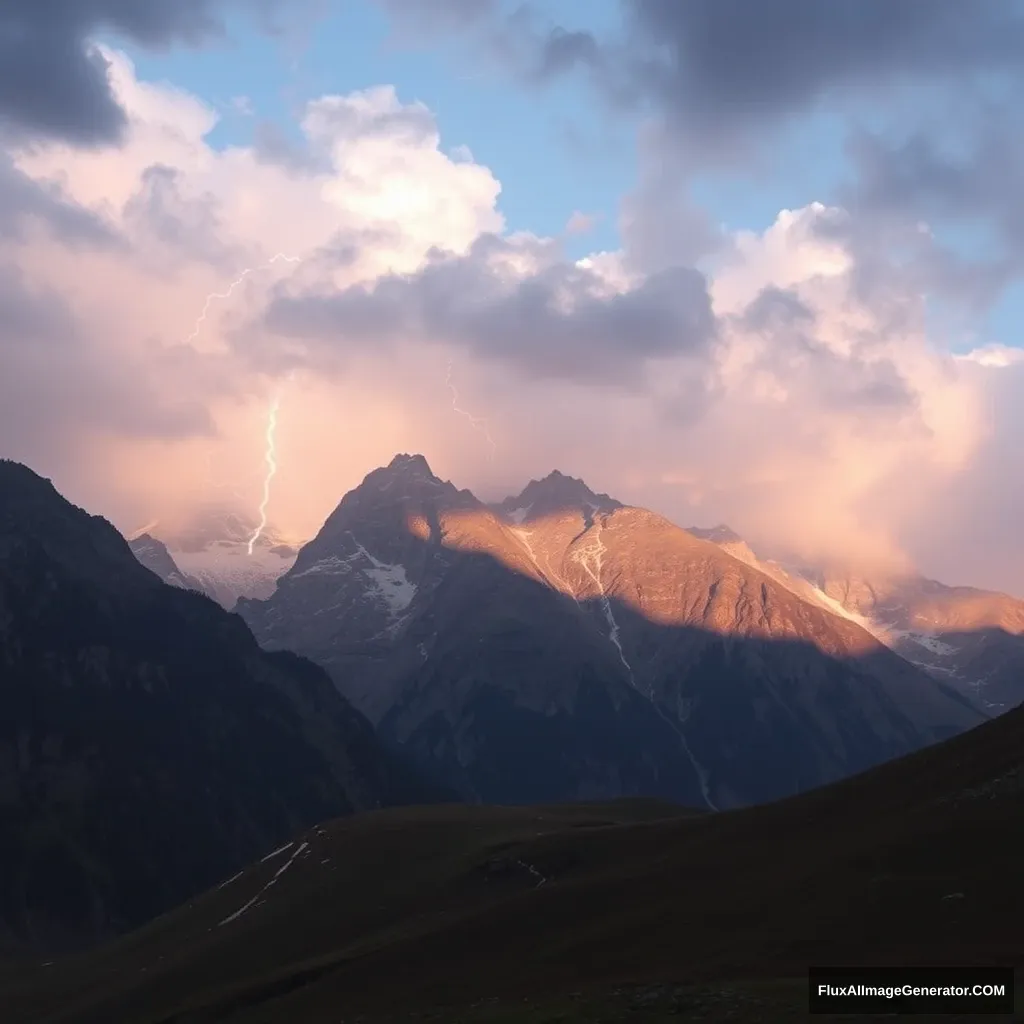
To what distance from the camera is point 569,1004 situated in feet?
254

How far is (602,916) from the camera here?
110188 millimetres

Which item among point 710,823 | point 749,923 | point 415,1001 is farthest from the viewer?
point 710,823

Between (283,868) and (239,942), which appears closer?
(239,942)

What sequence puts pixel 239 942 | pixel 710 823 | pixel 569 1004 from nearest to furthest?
1. pixel 569 1004
2. pixel 710 823
3. pixel 239 942

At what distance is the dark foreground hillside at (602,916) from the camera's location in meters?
79.3

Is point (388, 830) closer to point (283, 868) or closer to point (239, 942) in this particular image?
point (283, 868)

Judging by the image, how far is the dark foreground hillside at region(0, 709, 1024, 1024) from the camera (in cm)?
7931

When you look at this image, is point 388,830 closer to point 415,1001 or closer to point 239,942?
point 239,942

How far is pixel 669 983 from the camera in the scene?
259 feet

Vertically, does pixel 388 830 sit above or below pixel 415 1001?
above

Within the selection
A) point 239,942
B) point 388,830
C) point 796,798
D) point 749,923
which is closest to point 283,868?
point 388,830

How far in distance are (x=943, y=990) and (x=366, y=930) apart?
91.5 m

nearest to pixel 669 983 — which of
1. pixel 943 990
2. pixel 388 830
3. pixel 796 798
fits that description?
pixel 943 990

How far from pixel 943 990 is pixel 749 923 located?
29465 millimetres
